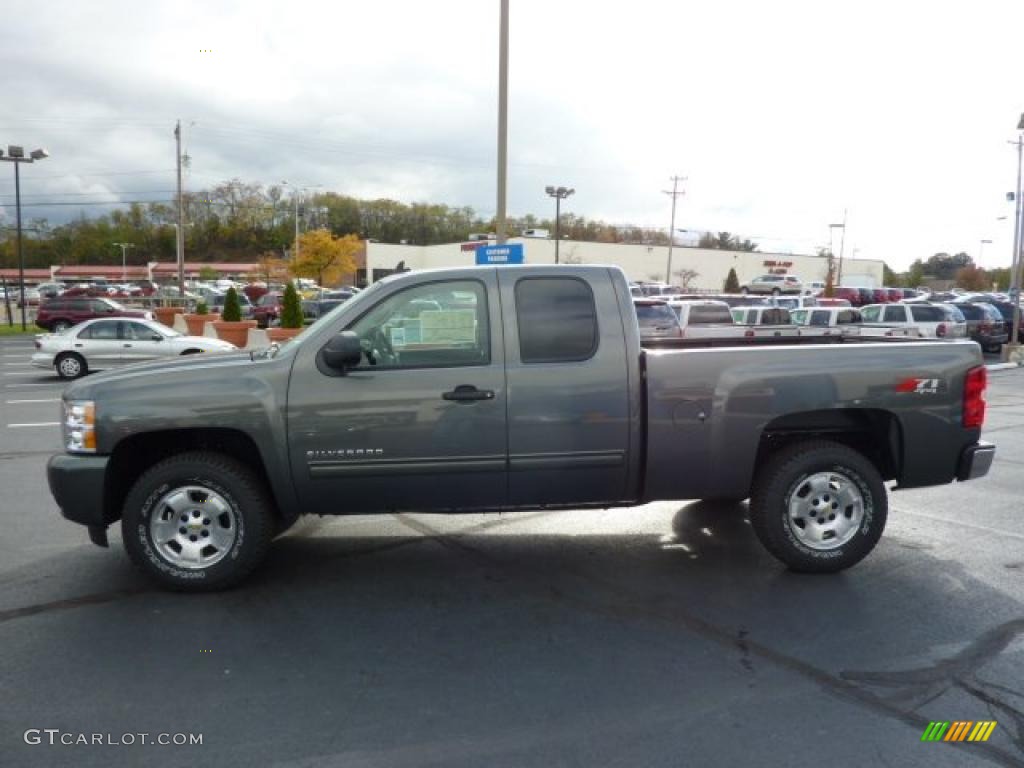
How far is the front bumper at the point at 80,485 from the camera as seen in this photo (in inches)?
185

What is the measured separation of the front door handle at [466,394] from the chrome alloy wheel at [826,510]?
6.95 feet

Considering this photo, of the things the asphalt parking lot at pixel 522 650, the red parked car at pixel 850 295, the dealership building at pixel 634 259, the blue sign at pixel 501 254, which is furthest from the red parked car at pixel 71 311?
the dealership building at pixel 634 259

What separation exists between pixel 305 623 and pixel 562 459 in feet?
5.63

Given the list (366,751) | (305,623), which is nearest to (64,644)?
(305,623)

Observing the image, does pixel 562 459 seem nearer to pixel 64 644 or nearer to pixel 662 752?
pixel 662 752

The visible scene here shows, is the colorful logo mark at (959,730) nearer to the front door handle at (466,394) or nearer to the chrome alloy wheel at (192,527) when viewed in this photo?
the front door handle at (466,394)

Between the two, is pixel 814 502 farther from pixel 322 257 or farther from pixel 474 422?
pixel 322 257

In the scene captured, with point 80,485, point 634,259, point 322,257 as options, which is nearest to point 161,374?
point 80,485

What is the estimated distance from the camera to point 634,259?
297 ft

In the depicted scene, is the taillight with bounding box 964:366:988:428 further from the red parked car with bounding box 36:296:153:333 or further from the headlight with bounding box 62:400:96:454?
the red parked car with bounding box 36:296:153:333

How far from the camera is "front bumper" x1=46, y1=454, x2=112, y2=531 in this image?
4699mm

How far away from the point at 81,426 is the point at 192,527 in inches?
34.1

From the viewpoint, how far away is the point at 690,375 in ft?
16.0

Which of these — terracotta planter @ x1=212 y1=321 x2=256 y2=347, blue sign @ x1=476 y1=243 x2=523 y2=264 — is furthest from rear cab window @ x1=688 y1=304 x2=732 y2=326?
terracotta planter @ x1=212 y1=321 x2=256 y2=347
